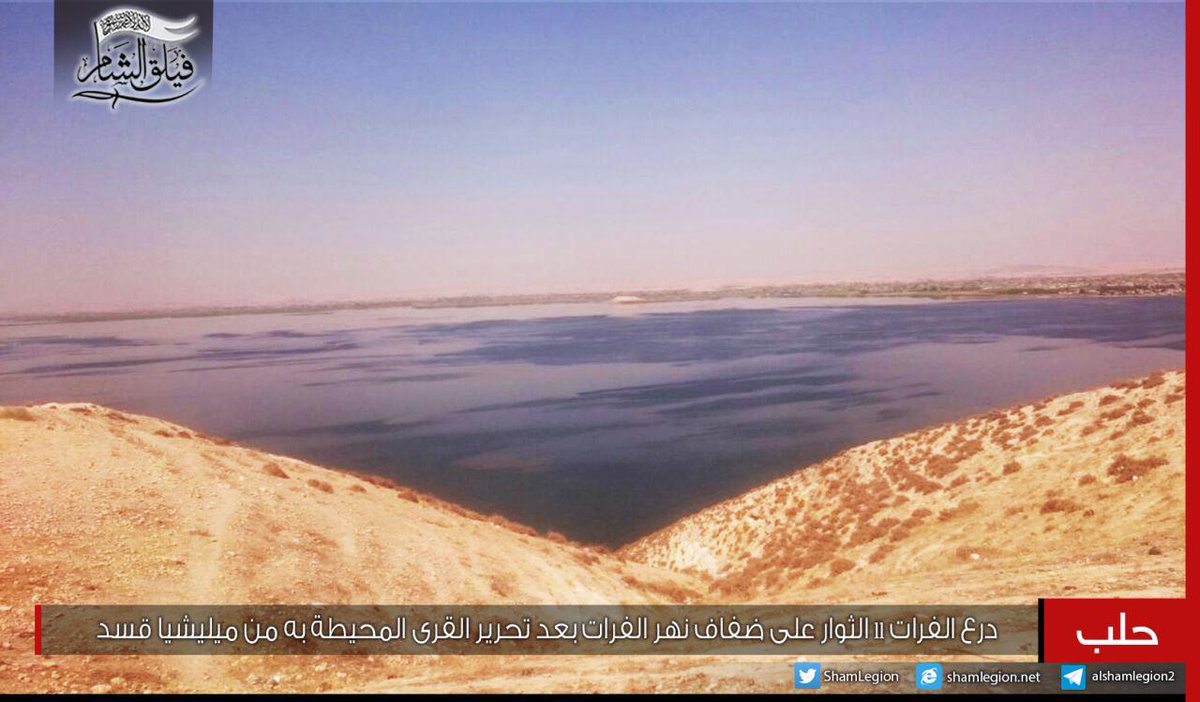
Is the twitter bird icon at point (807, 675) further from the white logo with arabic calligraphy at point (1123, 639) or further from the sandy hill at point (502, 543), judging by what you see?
the white logo with arabic calligraphy at point (1123, 639)

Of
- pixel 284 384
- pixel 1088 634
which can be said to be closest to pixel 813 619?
pixel 1088 634

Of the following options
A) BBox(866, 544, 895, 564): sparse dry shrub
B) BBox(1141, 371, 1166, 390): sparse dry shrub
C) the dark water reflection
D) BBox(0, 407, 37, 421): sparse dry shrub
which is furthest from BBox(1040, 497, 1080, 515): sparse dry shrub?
BBox(0, 407, 37, 421): sparse dry shrub

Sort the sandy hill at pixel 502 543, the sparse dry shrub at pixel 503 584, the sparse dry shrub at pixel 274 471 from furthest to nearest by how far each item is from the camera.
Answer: the sparse dry shrub at pixel 274 471, the sparse dry shrub at pixel 503 584, the sandy hill at pixel 502 543

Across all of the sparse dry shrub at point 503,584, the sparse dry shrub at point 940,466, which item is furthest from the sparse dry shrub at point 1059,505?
the sparse dry shrub at point 503,584

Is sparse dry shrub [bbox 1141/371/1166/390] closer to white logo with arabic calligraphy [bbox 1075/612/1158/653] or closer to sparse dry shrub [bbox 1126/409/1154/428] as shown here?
sparse dry shrub [bbox 1126/409/1154/428]

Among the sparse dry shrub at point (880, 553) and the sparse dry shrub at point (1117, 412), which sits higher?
the sparse dry shrub at point (1117, 412)

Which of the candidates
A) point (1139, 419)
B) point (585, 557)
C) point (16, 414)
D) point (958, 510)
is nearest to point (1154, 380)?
point (1139, 419)

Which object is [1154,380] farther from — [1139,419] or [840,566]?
[840,566]
